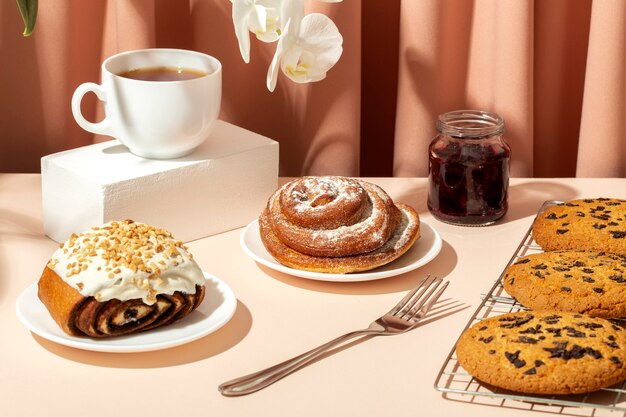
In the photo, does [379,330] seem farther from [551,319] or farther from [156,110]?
[156,110]

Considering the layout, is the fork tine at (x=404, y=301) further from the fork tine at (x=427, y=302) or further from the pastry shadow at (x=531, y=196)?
the pastry shadow at (x=531, y=196)

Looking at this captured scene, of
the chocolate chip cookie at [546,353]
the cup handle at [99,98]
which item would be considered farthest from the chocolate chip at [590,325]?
the cup handle at [99,98]

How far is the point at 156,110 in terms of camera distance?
1242mm

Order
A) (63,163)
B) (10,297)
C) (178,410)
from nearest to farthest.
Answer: (178,410), (10,297), (63,163)

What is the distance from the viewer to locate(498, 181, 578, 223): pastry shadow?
1.41 meters

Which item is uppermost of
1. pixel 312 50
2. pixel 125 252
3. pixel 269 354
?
pixel 312 50

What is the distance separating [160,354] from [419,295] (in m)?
0.32

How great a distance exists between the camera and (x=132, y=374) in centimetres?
96

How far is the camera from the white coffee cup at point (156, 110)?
1.24m

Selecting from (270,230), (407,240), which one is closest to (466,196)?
(407,240)

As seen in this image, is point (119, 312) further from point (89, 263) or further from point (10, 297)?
point (10, 297)

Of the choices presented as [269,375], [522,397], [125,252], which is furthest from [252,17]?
[522,397]

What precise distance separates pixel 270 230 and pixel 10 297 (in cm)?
33

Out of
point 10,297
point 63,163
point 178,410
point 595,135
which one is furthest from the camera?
point 595,135
